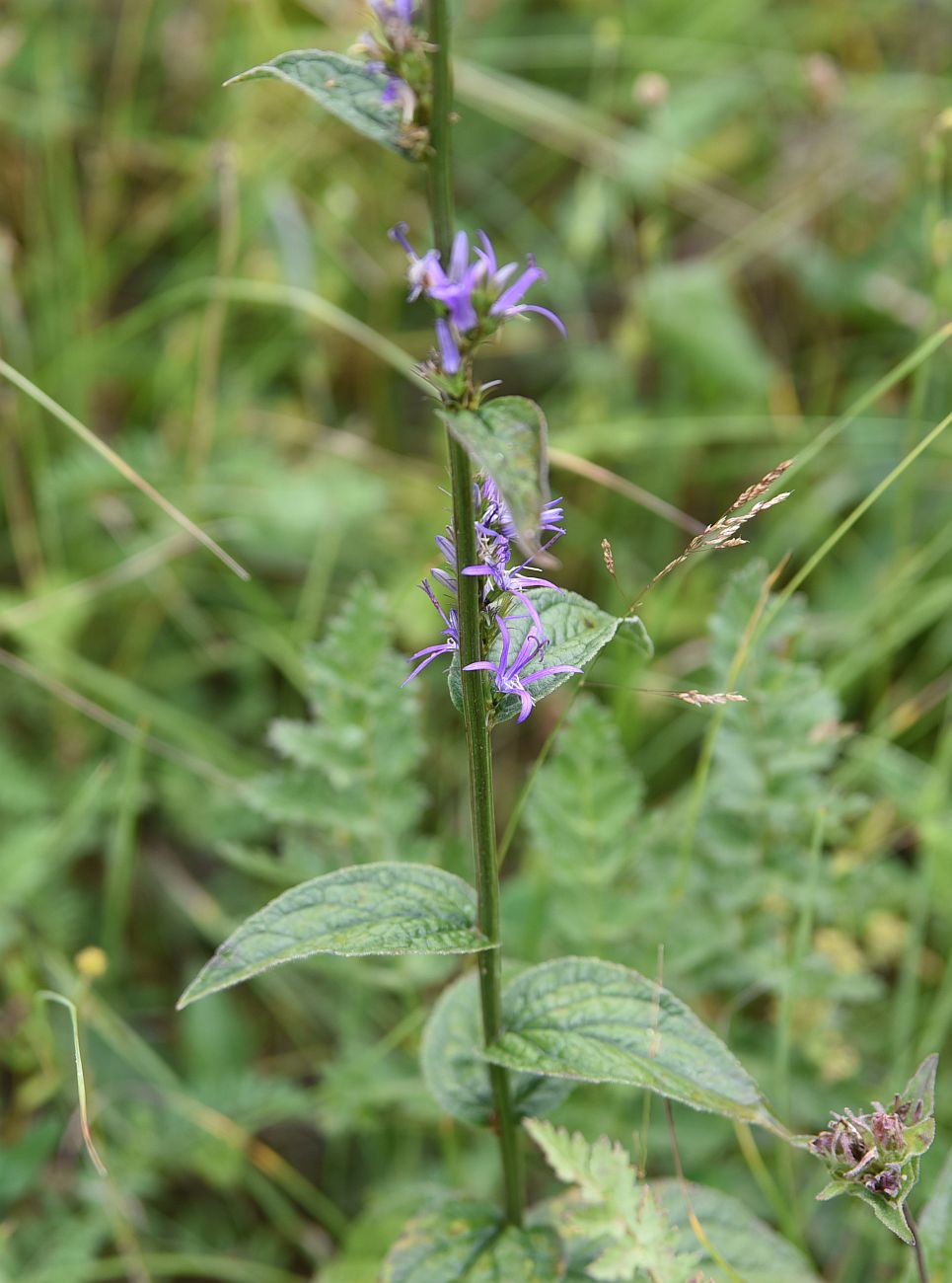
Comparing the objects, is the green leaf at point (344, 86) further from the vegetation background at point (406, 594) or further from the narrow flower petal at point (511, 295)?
the vegetation background at point (406, 594)

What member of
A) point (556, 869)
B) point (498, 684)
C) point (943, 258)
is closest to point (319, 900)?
point (498, 684)

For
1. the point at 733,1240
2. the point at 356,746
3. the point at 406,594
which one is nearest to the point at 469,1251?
the point at 733,1240

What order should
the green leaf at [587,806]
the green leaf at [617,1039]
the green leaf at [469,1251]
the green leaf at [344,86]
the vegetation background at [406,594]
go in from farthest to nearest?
1. the vegetation background at [406,594]
2. the green leaf at [587,806]
3. the green leaf at [469,1251]
4. the green leaf at [617,1039]
5. the green leaf at [344,86]

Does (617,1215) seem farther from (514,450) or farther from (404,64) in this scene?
(404,64)

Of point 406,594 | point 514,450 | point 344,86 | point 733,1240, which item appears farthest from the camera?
point 406,594

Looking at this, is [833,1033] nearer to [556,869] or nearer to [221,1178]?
[556,869]

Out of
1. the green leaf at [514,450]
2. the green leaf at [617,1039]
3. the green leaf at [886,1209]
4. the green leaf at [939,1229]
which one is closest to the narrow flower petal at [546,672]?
the green leaf at [514,450]

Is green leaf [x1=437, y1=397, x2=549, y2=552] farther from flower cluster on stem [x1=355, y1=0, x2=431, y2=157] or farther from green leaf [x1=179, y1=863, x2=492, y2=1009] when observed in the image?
green leaf [x1=179, y1=863, x2=492, y2=1009]
